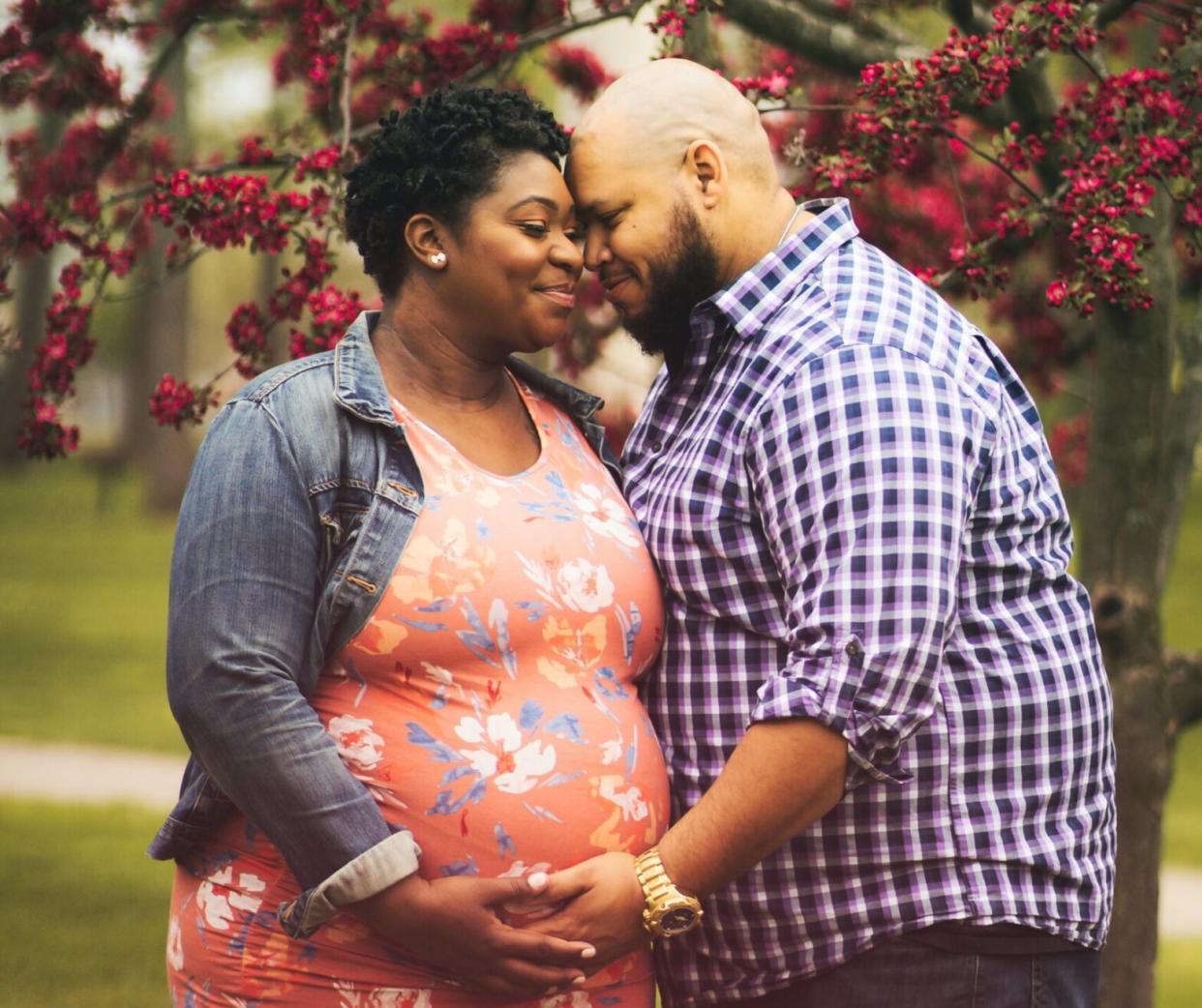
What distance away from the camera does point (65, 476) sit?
1203 inches

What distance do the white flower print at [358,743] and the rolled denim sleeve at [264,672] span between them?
2.5 inches

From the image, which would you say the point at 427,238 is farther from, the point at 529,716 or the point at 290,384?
the point at 529,716

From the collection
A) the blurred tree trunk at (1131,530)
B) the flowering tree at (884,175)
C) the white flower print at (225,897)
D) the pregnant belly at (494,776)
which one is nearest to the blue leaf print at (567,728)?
the pregnant belly at (494,776)

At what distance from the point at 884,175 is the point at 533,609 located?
1870mm

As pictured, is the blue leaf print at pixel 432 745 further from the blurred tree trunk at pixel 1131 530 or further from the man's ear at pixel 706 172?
the blurred tree trunk at pixel 1131 530

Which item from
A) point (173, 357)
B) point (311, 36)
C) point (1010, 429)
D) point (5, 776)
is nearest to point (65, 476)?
point (173, 357)

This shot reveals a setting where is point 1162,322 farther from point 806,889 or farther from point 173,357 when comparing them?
point 173,357

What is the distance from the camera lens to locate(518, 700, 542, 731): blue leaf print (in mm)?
2619

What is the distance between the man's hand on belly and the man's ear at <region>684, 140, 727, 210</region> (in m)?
1.19

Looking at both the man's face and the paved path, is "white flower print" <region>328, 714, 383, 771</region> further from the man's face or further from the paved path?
the paved path

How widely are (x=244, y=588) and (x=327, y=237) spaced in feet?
5.46

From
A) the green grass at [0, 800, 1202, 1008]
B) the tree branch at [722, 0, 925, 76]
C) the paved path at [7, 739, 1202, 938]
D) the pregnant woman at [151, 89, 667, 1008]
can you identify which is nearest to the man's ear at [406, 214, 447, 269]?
the pregnant woman at [151, 89, 667, 1008]

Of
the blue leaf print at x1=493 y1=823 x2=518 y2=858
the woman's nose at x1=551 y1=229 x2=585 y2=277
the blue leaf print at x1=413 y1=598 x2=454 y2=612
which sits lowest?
the blue leaf print at x1=493 y1=823 x2=518 y2=858

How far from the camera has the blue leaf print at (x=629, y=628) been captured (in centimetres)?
273
